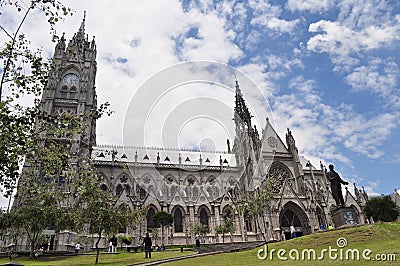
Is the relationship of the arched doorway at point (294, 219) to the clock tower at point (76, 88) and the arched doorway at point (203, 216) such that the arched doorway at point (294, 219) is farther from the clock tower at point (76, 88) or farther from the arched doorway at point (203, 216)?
the clock tower at point (76, 88)

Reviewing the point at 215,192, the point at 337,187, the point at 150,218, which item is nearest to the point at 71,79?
the point at 150,218

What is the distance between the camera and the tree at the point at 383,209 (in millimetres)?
37625

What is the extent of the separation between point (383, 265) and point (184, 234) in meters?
39.9

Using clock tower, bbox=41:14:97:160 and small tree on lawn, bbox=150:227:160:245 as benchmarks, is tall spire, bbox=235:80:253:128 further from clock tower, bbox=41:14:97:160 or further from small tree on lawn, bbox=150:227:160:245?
clock tower, bbox=41:14:97:160

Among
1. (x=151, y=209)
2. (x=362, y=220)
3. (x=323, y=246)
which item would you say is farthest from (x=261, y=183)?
(x=323, y=246)

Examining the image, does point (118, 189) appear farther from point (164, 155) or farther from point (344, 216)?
point (344, 216)

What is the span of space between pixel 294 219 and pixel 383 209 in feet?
41.0

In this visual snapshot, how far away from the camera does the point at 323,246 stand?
17344 mm

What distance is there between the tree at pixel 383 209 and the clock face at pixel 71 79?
50020 millimetres

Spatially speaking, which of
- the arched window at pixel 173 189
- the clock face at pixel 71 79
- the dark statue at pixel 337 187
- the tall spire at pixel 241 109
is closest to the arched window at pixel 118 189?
the arched window at pixel 173 189

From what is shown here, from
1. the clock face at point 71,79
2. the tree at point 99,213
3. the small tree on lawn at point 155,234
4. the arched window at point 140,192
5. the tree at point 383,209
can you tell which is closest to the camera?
the tree at point 99,213

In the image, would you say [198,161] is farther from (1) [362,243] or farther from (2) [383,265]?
(2) [383,265]

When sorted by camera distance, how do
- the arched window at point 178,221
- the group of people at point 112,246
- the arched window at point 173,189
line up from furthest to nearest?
the arched window at point 173,189 → the arched window at point 178,221 → the group of people at point 112,246

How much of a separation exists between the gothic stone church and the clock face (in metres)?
0.16
